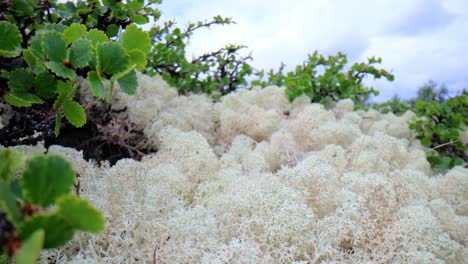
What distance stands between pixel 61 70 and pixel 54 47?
0.14 feet

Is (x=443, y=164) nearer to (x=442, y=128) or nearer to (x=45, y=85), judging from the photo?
(x=442, y=128)

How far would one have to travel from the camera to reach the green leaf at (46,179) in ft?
1.33

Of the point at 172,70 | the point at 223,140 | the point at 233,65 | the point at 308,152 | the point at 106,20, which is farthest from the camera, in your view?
the point at 233,65

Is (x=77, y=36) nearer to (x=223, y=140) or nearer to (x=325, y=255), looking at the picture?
(x=325, y=255)

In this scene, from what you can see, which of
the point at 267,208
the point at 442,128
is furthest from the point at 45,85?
the point at 442,128

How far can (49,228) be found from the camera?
39 centimetres

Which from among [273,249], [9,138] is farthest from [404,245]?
[9,138]

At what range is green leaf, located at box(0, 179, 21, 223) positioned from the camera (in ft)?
1.25

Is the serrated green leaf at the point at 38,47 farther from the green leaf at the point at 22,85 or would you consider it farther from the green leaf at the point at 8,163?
the green leaf at the point at 8,163

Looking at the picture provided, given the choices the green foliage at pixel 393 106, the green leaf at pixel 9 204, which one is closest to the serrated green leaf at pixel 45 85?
the green leaf at pixel 9 204

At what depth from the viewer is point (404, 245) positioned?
39.7 inches

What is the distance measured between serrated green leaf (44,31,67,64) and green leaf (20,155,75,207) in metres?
0.27

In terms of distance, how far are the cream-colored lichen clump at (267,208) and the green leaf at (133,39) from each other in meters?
0.44

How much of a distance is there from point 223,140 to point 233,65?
89cm
